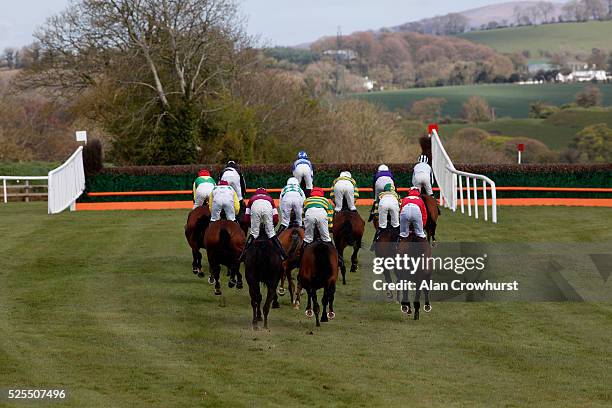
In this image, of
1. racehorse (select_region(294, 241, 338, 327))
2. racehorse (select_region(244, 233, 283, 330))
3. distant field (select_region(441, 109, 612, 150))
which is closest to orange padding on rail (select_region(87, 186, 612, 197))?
racehorse (select_region(294, 241, 338, 327))

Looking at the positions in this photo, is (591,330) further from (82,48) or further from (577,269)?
(82,48)

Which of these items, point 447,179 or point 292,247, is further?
point 447,179

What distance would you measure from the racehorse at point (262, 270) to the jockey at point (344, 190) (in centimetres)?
447

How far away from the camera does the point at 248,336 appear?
45.1 feet

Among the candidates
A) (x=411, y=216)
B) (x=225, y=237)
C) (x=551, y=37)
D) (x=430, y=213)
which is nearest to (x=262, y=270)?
(x=411, y=216)

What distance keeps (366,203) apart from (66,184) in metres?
8.77

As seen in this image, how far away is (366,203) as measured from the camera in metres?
33.4

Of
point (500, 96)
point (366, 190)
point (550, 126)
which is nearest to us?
point (366, 190)

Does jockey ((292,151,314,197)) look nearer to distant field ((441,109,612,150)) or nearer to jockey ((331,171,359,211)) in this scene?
jockey ((331,171,359,211))

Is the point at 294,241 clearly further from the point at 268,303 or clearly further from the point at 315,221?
the point at 268,303

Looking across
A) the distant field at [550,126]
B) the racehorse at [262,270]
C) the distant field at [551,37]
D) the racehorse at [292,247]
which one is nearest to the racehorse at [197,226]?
the racehorse at [292,247]

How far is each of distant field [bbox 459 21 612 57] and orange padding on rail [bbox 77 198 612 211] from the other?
454 ft

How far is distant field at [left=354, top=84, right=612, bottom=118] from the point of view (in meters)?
111

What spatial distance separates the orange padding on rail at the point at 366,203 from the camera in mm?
32469
